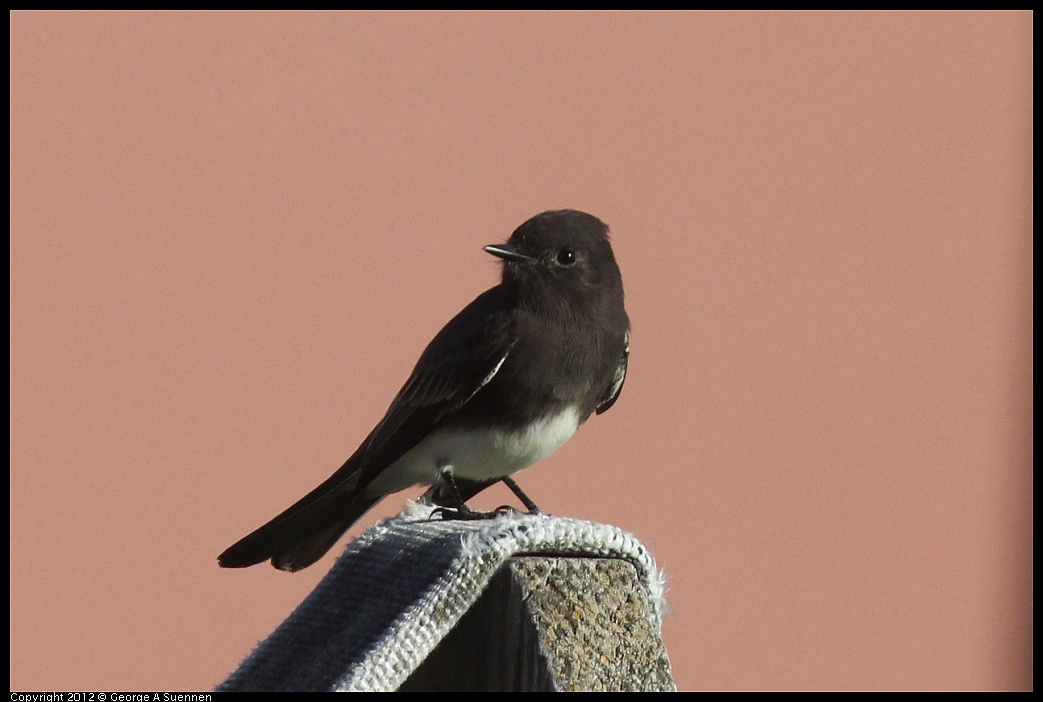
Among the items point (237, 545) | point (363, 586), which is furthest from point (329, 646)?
point (237, 545)

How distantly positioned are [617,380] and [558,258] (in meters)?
0.38

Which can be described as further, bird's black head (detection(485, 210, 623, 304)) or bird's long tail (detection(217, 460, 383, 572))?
bird's black head (detection(485, 210, 623, 304))

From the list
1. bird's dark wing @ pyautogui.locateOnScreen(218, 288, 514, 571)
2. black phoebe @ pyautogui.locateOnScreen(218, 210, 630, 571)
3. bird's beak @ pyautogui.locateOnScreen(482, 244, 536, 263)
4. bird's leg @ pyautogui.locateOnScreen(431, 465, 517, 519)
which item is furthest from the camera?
bird's beak @ pyautogui.locateOnScreen(482, 244, 536, 263)

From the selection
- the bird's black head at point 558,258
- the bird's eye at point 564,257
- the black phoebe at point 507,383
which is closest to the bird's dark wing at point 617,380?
the black phoebe at point 507,383

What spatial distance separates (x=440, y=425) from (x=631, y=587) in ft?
4.70

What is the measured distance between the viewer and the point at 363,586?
1.96m

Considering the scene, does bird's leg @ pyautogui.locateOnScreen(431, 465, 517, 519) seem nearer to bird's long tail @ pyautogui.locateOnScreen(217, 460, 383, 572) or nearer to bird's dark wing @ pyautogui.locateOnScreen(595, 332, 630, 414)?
bird's long tail @ pyautogui.locateOnScreen(217, 460, 383, 572)

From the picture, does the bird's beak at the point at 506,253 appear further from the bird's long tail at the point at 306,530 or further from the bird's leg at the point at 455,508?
the bird's long tail at the point at 306,530

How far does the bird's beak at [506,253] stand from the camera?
3297 mm

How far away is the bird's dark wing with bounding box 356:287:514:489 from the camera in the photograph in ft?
10.4

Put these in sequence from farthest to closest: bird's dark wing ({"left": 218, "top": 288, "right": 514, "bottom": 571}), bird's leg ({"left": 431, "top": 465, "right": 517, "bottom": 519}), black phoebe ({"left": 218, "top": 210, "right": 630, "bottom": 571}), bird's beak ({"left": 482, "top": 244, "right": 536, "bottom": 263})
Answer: bird's beak ({"left": 482, "top": 244, "right": 536, "bottom": 263}), black phoebe ({"left": 218, "top": 210, "right": 630, "bottom": 571}), bird's dark wing ({"left": 218, "top": 288, "right": 514, "bottom": 571}), bird's leg ({"left": 431, "top": 465, "right": 517, "bottom": 519})

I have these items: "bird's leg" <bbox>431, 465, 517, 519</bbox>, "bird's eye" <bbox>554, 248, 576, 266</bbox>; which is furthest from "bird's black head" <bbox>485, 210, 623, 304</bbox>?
"bird's leg" <bbox>431, 465, 517, 519</bbox>
